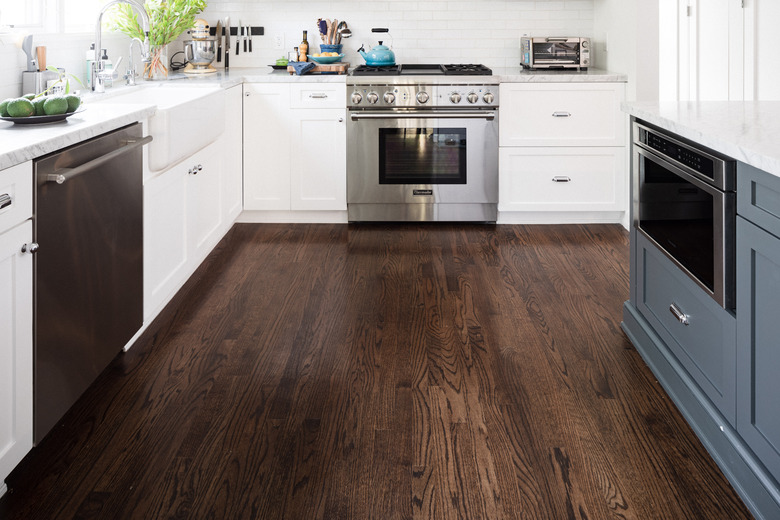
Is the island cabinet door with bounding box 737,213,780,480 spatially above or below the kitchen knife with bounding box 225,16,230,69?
below

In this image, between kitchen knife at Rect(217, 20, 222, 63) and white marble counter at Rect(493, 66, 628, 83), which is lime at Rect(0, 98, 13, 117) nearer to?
white marble counter at Rect(493, 66, 628, 83)

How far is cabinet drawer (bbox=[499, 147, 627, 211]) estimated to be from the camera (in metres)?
4.70

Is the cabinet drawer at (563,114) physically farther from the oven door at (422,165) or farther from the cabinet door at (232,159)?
the cabinet door at (232,159)

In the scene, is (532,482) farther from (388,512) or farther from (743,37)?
(743,37)

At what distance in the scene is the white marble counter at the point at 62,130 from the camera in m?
1.77

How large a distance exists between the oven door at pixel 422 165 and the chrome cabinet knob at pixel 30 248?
3.04 meters

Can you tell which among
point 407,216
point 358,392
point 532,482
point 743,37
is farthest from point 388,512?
point 407,216

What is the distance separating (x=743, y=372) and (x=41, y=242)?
5.64ft

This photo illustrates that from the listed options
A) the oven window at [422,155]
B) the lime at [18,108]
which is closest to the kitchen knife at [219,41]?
the oven window at [422,155]

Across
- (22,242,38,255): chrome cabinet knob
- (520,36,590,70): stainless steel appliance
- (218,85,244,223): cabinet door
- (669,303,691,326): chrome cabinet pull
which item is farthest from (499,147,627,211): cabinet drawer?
(22,242,38,255): chrome cabinet knob

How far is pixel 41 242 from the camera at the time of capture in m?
1.88

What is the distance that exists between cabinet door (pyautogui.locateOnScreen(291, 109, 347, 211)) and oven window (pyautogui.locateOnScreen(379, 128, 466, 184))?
26cm

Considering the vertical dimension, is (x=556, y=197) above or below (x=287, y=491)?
above

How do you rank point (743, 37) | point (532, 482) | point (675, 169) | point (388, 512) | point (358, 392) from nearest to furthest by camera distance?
point (388, 512)
point (532, 482)
point (675, 169)
point (358, 392)
point (743, 37)
